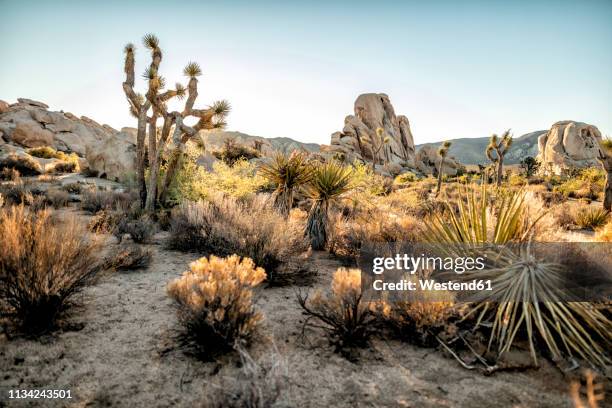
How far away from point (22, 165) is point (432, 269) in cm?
2217

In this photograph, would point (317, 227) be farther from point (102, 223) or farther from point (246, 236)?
point (102, 223)

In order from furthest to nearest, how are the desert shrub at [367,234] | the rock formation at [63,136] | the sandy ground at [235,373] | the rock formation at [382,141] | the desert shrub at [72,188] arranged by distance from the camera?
the rock formation at [382,141] < the rock formation at [63,136] < the desert shrub at [72,188] < the desert shrub at [367,234] < the sandy ground at [235,373]

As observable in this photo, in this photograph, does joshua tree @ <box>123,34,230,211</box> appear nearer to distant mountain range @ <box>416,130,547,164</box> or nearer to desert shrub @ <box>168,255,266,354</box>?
desert shrub @ <box>168,255,266,354</box>

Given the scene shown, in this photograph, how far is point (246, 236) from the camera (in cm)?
564

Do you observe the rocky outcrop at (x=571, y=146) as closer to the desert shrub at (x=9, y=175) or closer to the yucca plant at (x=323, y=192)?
the yucca plant at (x=323, y=192)

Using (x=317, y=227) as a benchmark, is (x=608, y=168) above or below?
above

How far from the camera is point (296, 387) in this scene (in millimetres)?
2564

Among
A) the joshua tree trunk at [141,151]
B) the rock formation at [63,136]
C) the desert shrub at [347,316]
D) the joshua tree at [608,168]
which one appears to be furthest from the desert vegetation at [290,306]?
the rock formation at [63,136]

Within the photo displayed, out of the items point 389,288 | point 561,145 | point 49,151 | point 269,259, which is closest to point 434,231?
point 389,288

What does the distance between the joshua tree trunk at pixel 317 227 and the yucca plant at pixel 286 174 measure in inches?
22.9

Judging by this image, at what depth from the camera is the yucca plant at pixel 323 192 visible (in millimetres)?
6902

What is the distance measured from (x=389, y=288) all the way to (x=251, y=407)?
258 centimetres

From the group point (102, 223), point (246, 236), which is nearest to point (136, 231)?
point (102, 223)

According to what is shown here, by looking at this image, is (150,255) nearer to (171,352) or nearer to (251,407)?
(171,352)
